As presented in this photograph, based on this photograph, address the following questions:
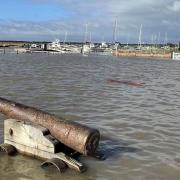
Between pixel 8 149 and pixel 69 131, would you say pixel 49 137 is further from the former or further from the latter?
pixel 8 149

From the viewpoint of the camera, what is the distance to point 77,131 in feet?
29.5

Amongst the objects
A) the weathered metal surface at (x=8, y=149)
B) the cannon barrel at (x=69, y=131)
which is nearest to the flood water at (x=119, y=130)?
the weathered metal surface at (x=8, y=149)

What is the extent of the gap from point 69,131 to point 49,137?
455mm

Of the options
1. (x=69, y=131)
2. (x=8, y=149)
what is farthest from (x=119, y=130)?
(x=8, y=149)

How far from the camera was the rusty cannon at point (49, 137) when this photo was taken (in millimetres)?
8930

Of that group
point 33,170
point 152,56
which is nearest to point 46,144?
point 33,170

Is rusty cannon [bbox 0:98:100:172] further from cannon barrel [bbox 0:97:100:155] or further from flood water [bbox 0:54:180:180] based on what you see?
flood water [bbox 0:54:180:180]

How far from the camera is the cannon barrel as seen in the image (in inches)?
351

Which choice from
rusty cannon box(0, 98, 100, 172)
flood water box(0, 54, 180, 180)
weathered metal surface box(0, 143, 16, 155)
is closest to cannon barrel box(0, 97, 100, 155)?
rusty cannon box(0, 98, 100, 172)

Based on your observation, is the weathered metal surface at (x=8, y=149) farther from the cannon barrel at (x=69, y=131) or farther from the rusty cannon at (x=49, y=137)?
the cannon barrel at (x=69, y=131)

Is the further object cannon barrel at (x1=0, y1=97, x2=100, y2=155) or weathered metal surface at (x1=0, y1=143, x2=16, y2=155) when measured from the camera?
weathered metal surface at (x1=0, y1=143, x2=16, y2=155)

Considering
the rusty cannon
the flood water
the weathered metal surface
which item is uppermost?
the rusty cannon

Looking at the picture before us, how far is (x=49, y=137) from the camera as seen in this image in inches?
362

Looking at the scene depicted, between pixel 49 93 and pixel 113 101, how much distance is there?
→ 3730 millimetres
